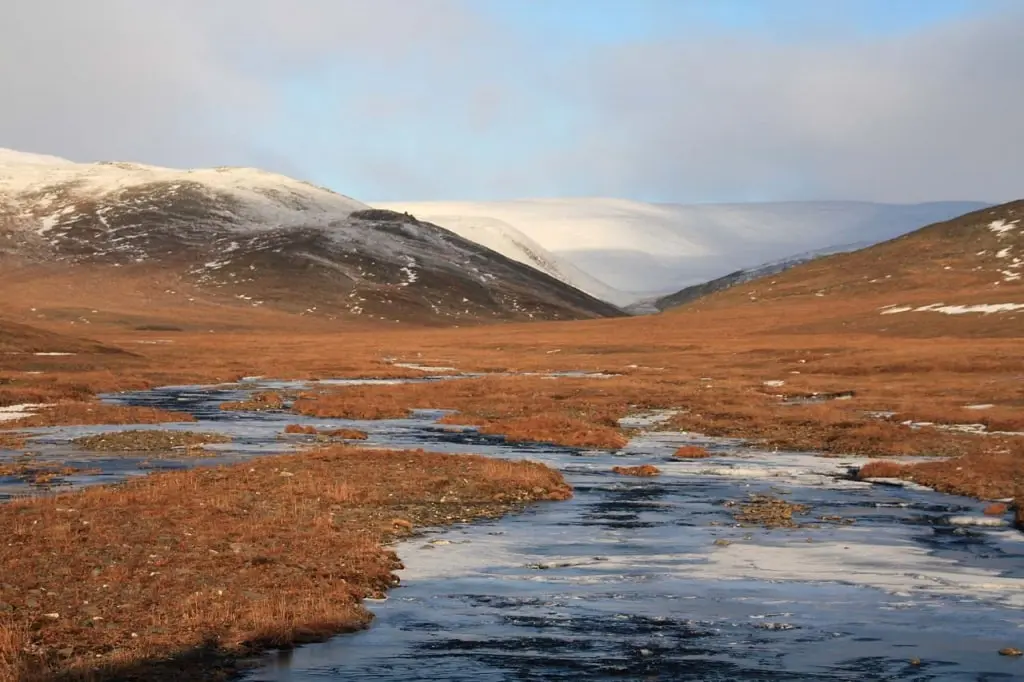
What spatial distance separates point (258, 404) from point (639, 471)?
40.5 meters

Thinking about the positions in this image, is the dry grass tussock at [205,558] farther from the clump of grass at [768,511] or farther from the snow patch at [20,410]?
the snow patch at [20,410]

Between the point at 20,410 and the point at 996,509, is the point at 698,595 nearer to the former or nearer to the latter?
the point at 996,509

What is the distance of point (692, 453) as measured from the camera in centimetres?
5497

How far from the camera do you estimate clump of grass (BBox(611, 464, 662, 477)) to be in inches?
1889

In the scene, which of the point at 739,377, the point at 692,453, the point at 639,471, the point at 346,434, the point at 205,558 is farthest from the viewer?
the point at 739,377

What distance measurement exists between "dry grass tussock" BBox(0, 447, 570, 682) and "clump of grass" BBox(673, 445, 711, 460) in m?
13.3

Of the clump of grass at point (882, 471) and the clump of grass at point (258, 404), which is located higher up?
the clump of grass at point (258, 404)

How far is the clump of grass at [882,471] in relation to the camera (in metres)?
47.6

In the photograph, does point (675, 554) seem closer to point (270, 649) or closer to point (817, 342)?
point (270, 649)

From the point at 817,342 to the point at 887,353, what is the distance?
33441mm

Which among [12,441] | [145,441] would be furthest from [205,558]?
[12,441]

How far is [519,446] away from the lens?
5881cm

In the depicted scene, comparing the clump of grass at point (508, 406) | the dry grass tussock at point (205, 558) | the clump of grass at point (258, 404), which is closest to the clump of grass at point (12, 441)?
the dry grass tussock at point (205, 558)

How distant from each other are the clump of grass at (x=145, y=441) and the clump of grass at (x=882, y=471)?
2925 centimetres
